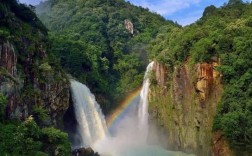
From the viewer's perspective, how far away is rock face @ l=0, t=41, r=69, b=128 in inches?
1089

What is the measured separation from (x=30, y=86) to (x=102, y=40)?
42981 millimetres

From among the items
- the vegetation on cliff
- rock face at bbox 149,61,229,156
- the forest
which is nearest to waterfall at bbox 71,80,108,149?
the forest

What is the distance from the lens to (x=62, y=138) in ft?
96.3

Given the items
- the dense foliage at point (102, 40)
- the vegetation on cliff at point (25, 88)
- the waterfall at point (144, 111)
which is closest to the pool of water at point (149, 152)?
the waterfall at point (144, 111)

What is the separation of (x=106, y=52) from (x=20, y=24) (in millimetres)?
36847

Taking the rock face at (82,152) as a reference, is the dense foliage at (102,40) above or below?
above

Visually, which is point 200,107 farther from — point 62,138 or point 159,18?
point 159,18

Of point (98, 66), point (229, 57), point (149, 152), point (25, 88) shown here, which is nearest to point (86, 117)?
point (149, 152)

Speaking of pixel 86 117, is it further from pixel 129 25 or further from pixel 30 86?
pixel 129 25

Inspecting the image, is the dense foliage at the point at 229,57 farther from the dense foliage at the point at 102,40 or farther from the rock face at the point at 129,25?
the rock face at the point at 129,25

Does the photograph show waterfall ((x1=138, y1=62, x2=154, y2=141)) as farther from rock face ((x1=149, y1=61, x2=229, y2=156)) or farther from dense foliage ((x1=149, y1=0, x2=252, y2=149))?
dense foliage ((x1=149, y1=0, x2=252, y2=149))

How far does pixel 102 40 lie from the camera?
74.6 meters

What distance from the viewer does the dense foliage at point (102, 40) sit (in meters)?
56.1

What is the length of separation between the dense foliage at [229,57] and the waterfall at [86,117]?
887cm
